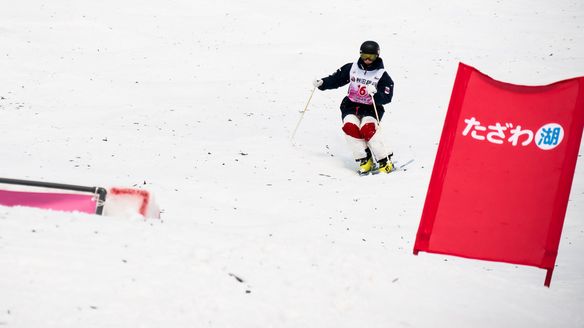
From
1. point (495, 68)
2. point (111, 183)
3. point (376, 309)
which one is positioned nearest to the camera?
point (376, 309)

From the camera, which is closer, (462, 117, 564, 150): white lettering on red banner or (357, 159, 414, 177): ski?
(462, 117, 564, 150): white lettering on red banner

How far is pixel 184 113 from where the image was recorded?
387 inches

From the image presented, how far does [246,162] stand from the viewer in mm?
8164

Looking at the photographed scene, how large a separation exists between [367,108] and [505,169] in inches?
176

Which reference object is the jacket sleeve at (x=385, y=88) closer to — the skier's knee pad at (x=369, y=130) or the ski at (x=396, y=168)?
the skier's knee pad at (x=369, y=130)

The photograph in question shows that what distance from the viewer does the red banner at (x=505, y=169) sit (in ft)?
14.2

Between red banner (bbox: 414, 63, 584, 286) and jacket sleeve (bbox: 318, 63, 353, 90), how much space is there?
464 cm

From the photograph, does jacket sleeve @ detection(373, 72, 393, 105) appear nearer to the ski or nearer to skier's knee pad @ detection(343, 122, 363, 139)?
skier's knee pad @ detection(343, 122, 363, 139)

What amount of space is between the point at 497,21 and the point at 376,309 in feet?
40.8

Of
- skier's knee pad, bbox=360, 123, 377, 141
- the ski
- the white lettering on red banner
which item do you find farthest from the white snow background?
the white lettering on red banner

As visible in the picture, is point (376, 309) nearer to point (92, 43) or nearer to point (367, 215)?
point (367, 215)

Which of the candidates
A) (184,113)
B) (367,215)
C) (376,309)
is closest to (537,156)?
(376,309)

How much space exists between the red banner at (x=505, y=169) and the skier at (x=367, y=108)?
13.3 ft

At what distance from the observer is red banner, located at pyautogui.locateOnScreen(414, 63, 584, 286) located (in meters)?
4.33
